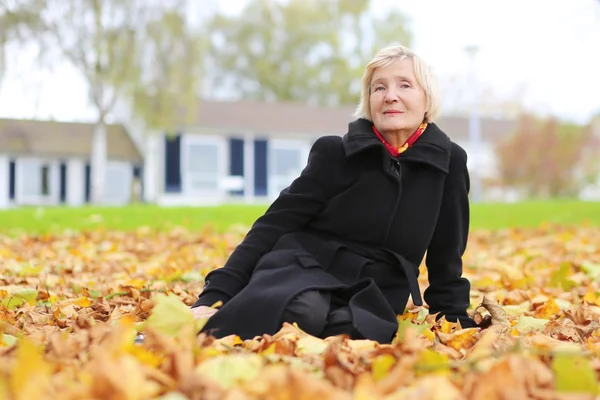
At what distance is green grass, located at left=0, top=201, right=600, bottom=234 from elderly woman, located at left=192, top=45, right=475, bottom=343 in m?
5.70

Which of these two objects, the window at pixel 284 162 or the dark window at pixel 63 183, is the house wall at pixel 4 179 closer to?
the dark window at pixel 63 183

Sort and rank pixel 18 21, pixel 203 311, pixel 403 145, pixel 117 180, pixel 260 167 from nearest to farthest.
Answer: pixel 203 311
pixel 403 145
pixel 18 21
pixel 117 180
pixel 260 167

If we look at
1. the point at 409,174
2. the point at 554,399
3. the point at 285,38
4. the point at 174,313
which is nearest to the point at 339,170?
the point at 409,174

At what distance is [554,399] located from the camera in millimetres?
1534

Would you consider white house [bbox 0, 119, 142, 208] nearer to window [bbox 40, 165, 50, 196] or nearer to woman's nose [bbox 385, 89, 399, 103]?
window [bbox 40, 165, 50, 196]

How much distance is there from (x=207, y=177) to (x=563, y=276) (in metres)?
21.6

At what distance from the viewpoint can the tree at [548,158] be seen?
70.3 ft

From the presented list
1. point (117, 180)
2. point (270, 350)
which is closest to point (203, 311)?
point (270, 350)

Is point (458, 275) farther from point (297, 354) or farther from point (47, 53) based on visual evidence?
point (47, 53)

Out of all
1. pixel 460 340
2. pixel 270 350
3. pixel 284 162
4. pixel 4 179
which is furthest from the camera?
pixel 284 162

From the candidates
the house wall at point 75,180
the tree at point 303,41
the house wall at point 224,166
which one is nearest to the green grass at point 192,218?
the house wall at point 224,166

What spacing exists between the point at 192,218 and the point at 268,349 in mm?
8110

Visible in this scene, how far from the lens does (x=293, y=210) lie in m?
2.74

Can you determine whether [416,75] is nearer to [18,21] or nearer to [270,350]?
[270,350]
